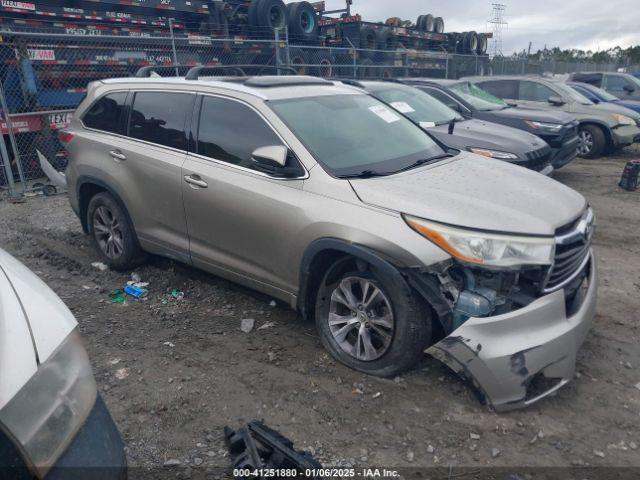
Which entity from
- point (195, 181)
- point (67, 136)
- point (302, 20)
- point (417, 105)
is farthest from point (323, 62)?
point (195, 181)

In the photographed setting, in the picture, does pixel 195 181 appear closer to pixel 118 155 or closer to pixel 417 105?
pixel 118 155

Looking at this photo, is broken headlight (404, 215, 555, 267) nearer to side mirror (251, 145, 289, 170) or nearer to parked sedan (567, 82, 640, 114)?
side mirror (251, 145, 289, 170)

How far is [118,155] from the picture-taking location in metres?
4.49

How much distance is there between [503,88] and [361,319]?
991cm

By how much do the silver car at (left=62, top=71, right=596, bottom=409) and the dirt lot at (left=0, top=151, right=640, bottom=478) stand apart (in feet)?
0.69

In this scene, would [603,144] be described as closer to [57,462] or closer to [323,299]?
[323,299]

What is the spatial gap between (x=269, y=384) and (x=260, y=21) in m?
11.1

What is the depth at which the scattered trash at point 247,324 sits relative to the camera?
3898 millimetres

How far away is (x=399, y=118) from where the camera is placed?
4.37 metres

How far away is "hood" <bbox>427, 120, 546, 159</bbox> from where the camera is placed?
6871 mm

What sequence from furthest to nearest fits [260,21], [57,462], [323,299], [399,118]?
[260,21] → [399,118] → [323,299] → [57,462]

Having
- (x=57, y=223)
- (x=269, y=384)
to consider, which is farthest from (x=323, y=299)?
(x=57, y=223)

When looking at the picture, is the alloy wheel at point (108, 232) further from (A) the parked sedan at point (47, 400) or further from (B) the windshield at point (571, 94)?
(B) the windshield at point (571, 94)

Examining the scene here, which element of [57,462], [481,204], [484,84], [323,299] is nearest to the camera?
[57,462]
